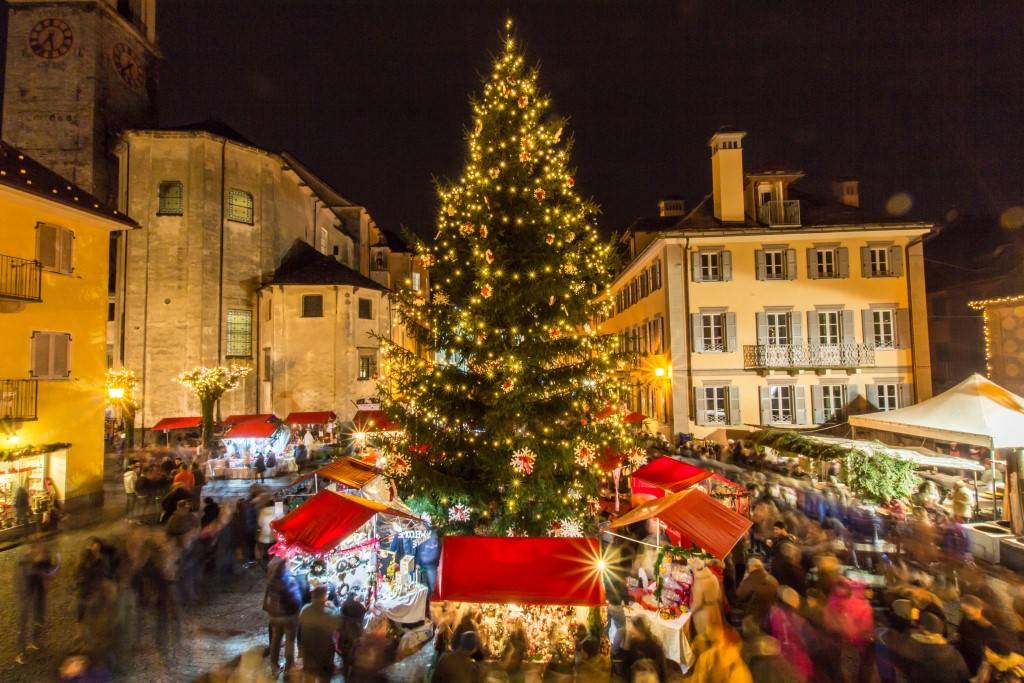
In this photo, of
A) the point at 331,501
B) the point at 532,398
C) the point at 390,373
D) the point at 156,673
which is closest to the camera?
the point at 156,673

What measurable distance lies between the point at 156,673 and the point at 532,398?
21.8 feet

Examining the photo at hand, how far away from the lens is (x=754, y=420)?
2517cm

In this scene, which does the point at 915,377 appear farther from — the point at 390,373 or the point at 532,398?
the point at 390,373

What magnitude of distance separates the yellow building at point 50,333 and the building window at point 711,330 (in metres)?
22.5

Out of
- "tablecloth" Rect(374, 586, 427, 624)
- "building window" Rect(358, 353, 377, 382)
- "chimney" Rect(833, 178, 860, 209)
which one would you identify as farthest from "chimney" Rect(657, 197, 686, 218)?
"tablecloth" Rect(374, 586, 427, 624)

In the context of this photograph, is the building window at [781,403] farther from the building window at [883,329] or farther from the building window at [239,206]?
the building window at [239,206]

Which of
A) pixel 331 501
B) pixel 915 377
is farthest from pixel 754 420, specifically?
pixel 331 501

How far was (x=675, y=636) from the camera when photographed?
7746 mm

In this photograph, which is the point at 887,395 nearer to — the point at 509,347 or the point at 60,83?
the point at 509,347

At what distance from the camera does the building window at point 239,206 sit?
107 feet

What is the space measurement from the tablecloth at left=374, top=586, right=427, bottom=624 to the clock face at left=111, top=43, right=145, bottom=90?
39049 mm

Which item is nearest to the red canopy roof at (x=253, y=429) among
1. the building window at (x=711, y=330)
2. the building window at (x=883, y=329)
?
the building window at (x=711, y=330)

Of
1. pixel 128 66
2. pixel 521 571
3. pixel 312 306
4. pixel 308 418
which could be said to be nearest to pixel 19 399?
pixel 308 418

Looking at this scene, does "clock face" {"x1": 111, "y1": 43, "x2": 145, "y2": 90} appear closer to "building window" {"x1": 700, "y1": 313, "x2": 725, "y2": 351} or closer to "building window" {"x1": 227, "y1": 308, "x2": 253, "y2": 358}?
"building window" {"x1": 227, "y1": 308, "x2": 253, "y2": 358}
